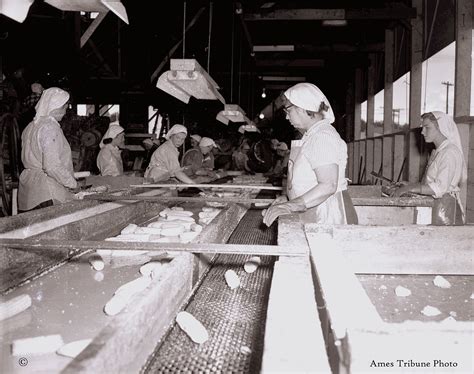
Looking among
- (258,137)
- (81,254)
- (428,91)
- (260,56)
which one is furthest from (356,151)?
(81,254)

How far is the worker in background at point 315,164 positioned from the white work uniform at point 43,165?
2496mm

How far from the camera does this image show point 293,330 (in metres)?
1.18

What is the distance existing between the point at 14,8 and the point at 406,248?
95.5 inches

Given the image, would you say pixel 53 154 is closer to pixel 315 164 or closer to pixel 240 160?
pixel 315 164

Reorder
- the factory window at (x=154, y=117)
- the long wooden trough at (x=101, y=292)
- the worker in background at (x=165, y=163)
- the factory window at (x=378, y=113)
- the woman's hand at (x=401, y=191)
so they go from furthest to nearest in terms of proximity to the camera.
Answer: the factory window at (x=154, y=117) → the factory window at (x=378, y=113) → the worker in background at (x=165, y=163) → the woman's hand at (x=401, y=191) → the long wooden trough at (x=101, y=292)

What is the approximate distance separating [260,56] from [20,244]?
1198 centimetres

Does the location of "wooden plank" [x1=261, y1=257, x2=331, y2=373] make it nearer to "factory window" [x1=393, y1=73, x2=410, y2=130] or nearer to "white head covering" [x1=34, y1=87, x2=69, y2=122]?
"white head covering" [x1=34, y1=87, x2=69, y2=122]

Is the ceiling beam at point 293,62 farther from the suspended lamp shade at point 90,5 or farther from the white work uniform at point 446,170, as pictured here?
the suspended lamp shade at point 90,5

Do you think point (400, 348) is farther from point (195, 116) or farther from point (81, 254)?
point (195, 116)

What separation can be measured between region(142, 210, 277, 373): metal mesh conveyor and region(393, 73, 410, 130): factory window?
26.1ft

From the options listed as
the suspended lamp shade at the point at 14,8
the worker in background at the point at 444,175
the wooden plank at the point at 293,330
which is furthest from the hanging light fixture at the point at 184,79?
the wooden plank at the point at 293,330

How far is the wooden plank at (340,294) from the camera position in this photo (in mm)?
1155

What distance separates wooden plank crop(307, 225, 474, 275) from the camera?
2475mm

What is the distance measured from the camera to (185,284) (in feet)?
6.14
